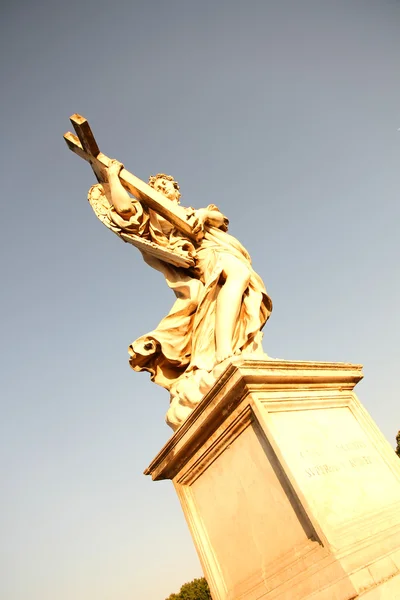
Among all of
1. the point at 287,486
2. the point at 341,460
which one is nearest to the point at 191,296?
the point at 341,460

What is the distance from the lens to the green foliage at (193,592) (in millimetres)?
32594

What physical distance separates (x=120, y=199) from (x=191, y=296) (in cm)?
161

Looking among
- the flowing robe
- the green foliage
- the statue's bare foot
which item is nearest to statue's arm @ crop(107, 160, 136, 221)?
the flowing robe

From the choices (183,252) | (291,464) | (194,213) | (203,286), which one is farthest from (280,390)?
(194,213)

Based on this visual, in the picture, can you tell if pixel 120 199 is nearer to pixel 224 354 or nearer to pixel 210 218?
pixel 210 218

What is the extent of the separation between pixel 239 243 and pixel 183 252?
83 centimetres

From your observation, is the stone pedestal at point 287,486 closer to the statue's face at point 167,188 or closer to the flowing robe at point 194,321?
the flowing robe at point 194,321

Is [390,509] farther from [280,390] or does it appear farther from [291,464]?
[280,390]

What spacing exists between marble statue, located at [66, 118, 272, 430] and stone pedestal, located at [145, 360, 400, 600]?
1.59 ft

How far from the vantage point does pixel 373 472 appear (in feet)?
8.77

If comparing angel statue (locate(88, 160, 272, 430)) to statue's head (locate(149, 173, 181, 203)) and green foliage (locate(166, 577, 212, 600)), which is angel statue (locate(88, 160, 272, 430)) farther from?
green foliage (locate(166, 577, 212, 600))

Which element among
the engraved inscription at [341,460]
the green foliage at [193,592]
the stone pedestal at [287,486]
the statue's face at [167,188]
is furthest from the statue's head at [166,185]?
the green foliage at [193,592]

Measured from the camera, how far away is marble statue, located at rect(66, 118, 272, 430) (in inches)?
141

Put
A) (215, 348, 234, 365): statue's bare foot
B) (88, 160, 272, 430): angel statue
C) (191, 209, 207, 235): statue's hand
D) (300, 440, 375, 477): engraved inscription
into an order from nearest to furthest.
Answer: (300, 440, 375, 477): engraved inscription
(215, 348, 234, 365): statue's bare foot
(88, 160, 272, 430): angel statue
(191, 209, 207, 235): statue's hand
